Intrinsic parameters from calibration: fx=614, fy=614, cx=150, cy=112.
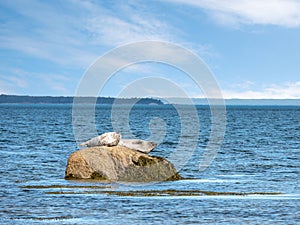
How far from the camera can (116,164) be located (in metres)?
26.7

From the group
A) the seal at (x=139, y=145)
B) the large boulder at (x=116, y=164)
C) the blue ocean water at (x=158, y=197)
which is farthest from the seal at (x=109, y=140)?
the blue ocean water at (x=158, y=197)

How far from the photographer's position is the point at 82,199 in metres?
22.0

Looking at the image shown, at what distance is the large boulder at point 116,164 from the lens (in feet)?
87.5

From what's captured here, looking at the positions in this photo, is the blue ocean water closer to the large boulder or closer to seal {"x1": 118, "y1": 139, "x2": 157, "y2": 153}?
the large boulder

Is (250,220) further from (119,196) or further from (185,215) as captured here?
(119,196)

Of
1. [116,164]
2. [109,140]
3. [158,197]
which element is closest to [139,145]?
[109,140]

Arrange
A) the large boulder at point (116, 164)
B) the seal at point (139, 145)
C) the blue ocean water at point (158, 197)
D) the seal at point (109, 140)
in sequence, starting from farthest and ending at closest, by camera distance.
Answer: the seal at point (139, 145), the seal at point (109, 140), the large boulder at point (116, 164), the blue ocean water at point (158, 197)

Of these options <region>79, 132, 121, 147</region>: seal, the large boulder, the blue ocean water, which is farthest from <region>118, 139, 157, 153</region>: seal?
the blue ocean water

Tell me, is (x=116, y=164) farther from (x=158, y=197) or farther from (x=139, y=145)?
(x=158, y=197)

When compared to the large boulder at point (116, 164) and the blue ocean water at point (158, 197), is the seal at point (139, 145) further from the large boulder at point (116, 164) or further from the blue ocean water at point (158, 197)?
the blue ocean water at point (158, 197)

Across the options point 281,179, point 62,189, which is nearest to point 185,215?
point 62,189

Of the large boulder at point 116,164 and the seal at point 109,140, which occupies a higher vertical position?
the seal at point 109,140

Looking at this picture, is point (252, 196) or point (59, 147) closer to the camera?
point (252, 196)

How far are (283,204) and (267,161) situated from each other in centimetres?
1793
